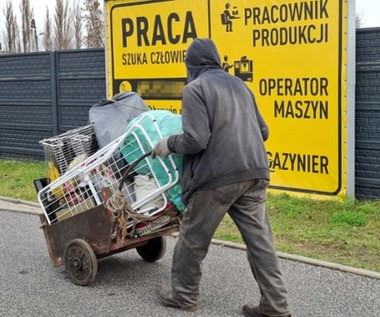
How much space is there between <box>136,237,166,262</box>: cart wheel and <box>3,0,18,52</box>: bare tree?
1504 inches

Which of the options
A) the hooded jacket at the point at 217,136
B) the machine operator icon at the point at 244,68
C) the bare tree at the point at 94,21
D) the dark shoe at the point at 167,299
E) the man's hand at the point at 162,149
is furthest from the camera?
the bare tree at the point at 94,21

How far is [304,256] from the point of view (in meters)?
6.01

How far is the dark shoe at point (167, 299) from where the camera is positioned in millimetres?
4781

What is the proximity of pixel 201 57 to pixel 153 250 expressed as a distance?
2216mm

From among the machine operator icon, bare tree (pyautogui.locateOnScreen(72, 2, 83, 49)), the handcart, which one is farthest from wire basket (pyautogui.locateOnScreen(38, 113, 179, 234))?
bare tree (pyautogui.locateOnScreen(72, 2, 83, 49))

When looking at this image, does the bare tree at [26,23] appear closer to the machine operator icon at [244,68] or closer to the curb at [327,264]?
the machine operator icon at [244,68]

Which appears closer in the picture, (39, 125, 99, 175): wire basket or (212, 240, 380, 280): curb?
(212, 240, 380, 280): curb

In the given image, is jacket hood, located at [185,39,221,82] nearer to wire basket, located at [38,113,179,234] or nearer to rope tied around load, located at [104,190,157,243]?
wire basket, located at [38,113,179,234]

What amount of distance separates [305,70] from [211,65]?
3634mm

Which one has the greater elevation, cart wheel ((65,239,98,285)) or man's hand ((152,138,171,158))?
man's hand ((152,138,171,158))

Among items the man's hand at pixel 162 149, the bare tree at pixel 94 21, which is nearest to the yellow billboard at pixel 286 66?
the man's hand at pixel 162 149

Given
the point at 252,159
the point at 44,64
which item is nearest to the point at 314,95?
the point at 252,159

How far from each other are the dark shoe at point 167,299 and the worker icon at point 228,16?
184 inches

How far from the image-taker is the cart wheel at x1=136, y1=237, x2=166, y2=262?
5980 millimetres
